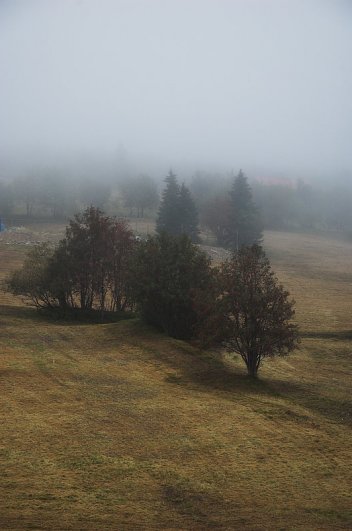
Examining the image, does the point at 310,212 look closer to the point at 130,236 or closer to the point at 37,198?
the point at 37,198

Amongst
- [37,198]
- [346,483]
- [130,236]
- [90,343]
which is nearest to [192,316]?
[90,343]

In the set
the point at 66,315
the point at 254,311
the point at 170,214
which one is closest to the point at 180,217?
the point at 170,214

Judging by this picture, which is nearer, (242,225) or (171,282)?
(171,282)

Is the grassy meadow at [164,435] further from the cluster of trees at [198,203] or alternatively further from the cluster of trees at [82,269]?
the cluster of trees at [198,203]

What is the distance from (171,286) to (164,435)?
21.4 meters

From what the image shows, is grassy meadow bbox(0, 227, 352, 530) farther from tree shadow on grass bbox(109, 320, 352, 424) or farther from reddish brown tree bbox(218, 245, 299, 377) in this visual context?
reddish brown tree bbox(218, 245, 299, 377)

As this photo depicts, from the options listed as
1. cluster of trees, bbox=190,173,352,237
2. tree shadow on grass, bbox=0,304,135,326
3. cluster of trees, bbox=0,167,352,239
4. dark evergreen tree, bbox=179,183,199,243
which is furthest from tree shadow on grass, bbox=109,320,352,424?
cluster of trees, bbox=190,173,352,237

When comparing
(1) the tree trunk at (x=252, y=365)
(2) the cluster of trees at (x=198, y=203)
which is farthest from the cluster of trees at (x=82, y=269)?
(2) the cluster of trees at (x=198, y=203)

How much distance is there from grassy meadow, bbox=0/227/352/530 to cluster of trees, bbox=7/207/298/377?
8.52ft

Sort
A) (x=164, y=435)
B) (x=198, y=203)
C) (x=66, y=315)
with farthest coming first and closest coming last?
(x=198, y=203) → (x=66, y=315) → (x=164, y=435)

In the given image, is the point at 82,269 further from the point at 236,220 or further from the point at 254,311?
the point at 236,220

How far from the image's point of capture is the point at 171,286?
4447cm

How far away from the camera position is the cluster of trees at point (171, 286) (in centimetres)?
3481

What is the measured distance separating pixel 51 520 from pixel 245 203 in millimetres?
107011
